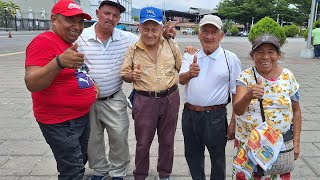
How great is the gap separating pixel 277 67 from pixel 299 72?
826 cm

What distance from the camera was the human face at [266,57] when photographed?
2.04m

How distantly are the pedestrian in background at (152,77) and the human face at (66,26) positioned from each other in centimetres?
60

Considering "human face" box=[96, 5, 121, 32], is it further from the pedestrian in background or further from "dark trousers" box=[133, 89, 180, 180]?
"dark trousers" box=[133, 89, 180, 180]

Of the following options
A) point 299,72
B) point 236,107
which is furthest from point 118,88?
point 299,72

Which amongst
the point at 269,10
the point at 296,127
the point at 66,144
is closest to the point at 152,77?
the point at 66,144

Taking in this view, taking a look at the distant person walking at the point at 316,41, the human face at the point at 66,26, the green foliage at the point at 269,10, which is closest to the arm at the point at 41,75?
the human face at the point at 66,26

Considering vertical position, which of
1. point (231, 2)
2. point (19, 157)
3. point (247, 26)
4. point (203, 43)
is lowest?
point (19, 157)

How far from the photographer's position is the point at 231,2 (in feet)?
161

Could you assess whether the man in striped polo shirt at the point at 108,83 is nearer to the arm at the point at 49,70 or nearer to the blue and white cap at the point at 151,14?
the blue and white cap at the point at 151,14

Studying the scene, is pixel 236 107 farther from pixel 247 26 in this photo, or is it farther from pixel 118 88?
pixel 247 26

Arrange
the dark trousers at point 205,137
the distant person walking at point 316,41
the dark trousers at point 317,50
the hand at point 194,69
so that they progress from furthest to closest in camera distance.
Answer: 1. the dark trousers at point 317,50
2. the distant person walking at point 316,41
3. the dark trousers at point 205,137
4. the hand at point 194,69

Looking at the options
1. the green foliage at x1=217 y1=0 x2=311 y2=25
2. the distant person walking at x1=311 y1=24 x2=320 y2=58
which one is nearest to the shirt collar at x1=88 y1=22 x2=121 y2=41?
the distant person walking at x1=311 y1=24 x2=320 y2=58

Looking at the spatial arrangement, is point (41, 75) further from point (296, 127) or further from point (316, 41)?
point (316, 41)

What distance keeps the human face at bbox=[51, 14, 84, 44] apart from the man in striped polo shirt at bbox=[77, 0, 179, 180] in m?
0.55
